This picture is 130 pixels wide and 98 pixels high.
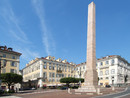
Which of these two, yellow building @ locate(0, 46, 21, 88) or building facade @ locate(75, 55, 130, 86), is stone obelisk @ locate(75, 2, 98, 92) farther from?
yellow building @ locate(0, 46, 21, 88)

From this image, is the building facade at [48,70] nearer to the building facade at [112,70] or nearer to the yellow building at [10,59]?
the yellow building at [10,59]

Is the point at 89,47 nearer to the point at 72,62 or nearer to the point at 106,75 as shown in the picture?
the point at 106,75

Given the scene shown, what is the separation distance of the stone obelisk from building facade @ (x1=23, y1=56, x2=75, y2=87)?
30.1m

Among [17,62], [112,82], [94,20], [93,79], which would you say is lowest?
[112,82]

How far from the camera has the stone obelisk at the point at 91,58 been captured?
2545 cm

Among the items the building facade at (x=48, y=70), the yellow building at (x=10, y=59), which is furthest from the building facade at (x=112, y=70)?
the yellow building at (x=10, y=59)

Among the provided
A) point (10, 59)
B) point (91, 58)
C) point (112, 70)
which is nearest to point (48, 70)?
point (10, 59)

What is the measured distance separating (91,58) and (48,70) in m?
33.5

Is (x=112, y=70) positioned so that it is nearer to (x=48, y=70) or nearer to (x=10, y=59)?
(x=48, y=70)

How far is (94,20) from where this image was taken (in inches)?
1142

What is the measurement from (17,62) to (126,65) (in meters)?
47.7

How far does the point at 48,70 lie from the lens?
188 feet

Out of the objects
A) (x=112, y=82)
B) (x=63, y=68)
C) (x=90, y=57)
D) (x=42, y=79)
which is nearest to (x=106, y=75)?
(x=112, y=82)

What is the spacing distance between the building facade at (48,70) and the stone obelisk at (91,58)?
98.6 ft
